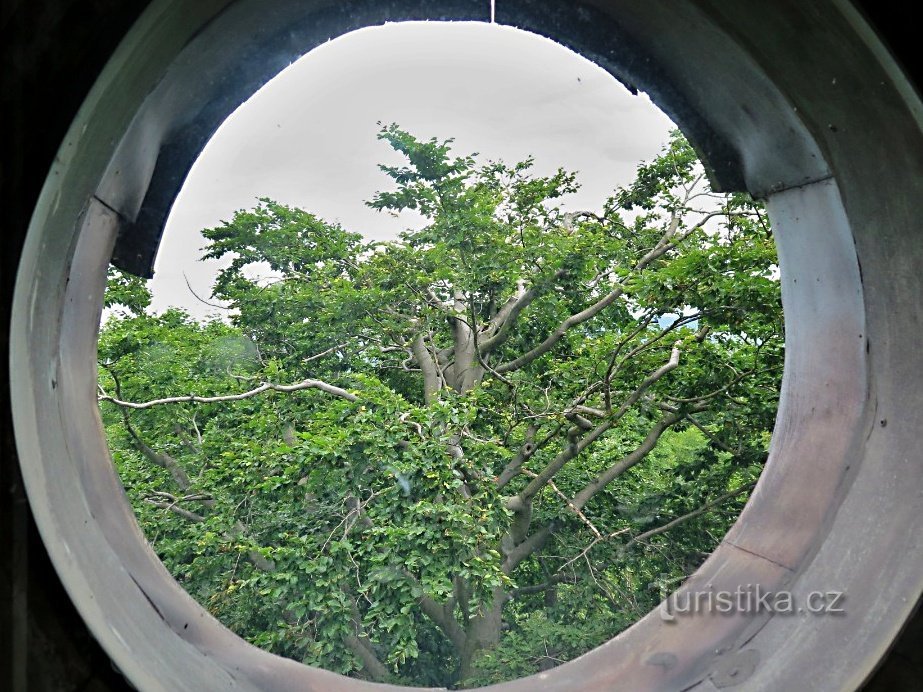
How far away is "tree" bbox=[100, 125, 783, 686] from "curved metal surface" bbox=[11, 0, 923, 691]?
11.0ft

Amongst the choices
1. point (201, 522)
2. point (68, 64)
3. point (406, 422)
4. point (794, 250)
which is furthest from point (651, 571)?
point (68, 64)

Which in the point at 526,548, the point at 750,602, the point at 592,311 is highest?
the point at 592,311

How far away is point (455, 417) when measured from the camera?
4840 millimetres

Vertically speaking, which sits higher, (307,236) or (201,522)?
(307,236)

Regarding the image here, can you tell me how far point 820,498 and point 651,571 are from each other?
17.9 ft

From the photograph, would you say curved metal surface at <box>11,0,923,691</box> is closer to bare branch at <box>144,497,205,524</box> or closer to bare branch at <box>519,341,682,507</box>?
bare branch at <box>519,341,682,507</box>

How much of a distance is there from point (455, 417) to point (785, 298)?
344cm

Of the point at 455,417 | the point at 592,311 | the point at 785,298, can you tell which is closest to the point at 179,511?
the point at 455,417

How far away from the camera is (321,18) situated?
151 centimetres

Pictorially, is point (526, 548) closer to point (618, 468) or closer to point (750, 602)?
point (618, 468)

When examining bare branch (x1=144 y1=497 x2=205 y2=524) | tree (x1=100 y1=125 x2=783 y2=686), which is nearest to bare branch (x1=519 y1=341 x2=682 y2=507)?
tree (x1=100 y1=125 x2=783 y2=686)

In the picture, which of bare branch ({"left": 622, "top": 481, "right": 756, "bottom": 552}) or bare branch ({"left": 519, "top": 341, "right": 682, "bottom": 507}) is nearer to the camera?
bare branch ({"left": 519, "top": 341, "right": 682, "bottom": 507})

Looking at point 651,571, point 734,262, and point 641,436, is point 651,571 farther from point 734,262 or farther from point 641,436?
point 734,262

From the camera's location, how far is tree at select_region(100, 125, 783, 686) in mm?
4977
